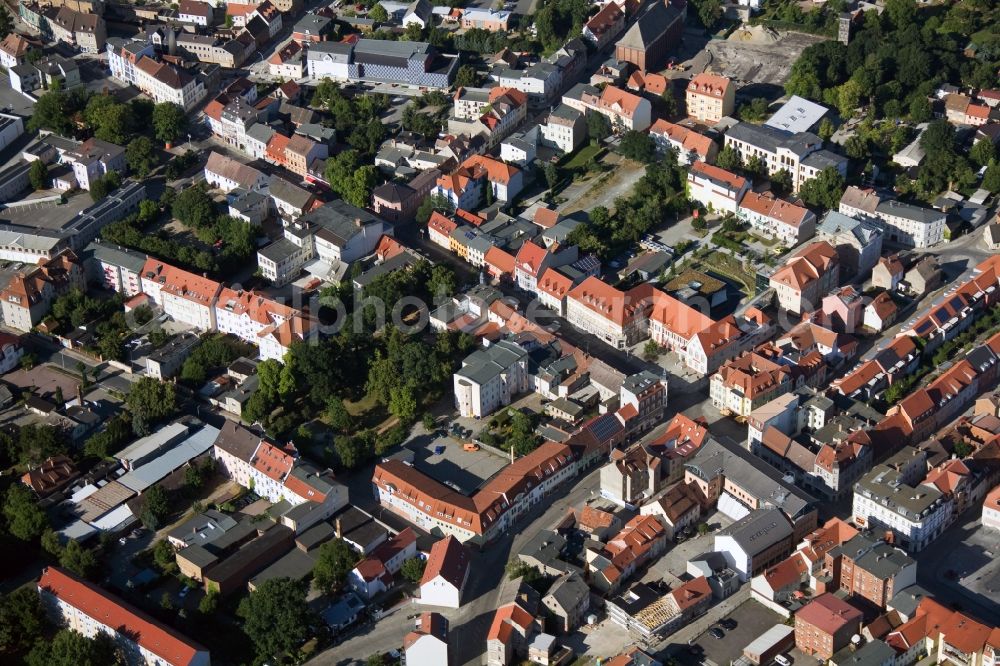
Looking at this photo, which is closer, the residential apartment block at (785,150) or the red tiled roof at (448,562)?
the red tiled roof at (448,562)

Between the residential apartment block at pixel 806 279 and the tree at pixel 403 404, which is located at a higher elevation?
the residential apartment block at pixel 806 279

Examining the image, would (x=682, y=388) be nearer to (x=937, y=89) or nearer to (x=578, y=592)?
(x=578, y=592)

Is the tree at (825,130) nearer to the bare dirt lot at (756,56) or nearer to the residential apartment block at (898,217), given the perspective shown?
the residential apartment block at (898,217)

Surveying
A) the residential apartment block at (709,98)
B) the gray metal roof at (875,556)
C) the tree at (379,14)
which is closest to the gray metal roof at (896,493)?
the gray metal roof at (875,556)

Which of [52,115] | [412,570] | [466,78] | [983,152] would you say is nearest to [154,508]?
[412,570]

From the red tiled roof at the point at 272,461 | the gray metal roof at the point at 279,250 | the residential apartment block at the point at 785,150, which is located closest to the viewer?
the red tiled roof at the point at 272,461

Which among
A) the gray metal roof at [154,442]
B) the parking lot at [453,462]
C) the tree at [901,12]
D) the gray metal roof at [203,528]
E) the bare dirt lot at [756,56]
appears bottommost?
the gray metal roof at [203,528]

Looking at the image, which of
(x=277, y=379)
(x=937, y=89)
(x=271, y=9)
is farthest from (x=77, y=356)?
(x=937, y=89)
